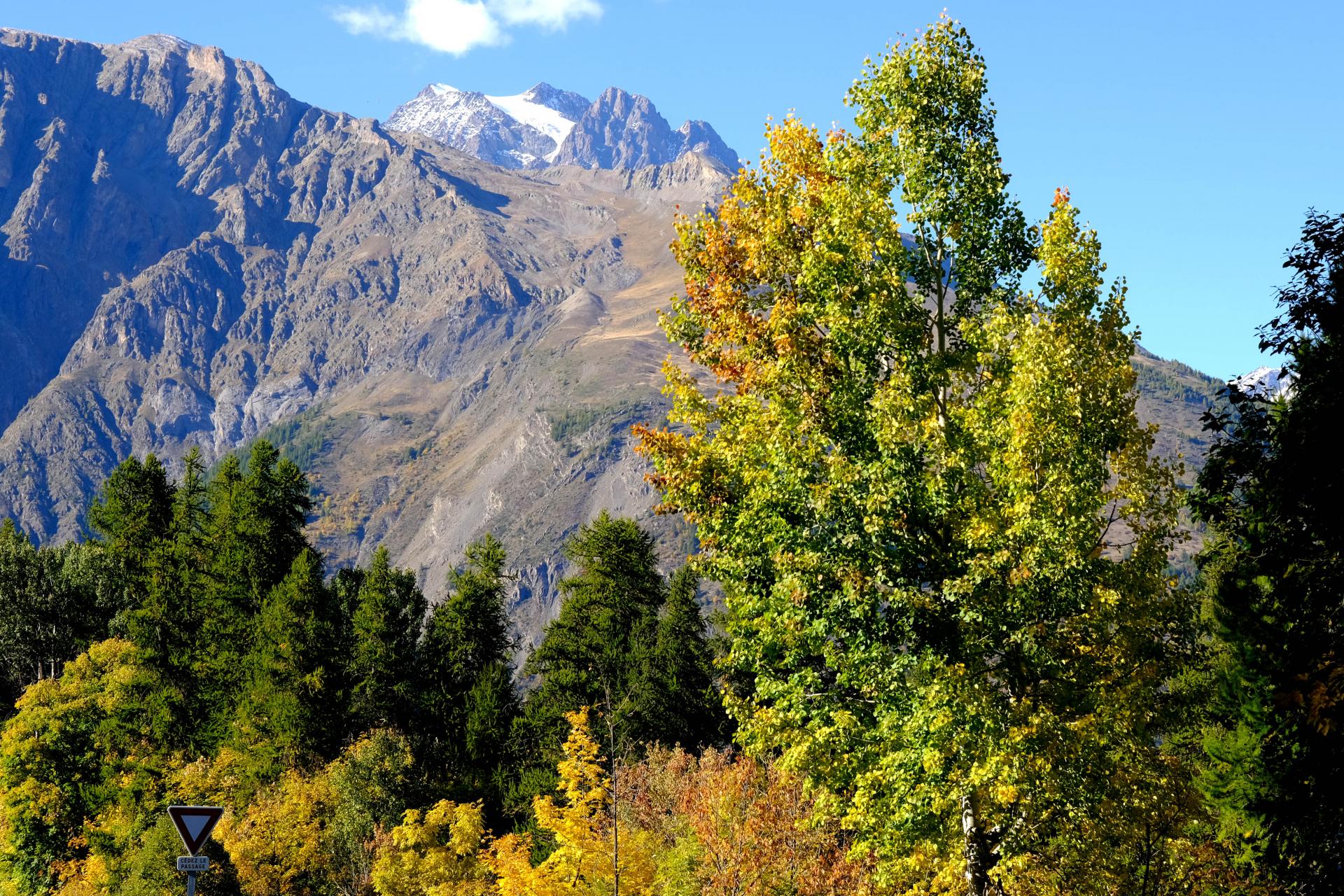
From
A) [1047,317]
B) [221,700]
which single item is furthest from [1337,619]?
[221,700]

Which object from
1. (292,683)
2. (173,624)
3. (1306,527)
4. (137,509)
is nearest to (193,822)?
(1306,527)

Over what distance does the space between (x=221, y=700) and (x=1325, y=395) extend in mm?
54811

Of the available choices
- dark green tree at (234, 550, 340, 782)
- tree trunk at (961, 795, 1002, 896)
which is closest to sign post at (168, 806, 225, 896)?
tree trunk at (961, 795, 1002, 896)

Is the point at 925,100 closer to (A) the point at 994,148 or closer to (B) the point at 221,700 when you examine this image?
(A) the point at 994,148

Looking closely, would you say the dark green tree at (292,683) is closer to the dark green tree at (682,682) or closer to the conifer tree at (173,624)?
the conifer tree at (173,624)

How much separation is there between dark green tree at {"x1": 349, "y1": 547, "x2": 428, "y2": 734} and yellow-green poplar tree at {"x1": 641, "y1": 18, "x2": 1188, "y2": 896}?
45896mm

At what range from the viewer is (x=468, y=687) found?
218 ft

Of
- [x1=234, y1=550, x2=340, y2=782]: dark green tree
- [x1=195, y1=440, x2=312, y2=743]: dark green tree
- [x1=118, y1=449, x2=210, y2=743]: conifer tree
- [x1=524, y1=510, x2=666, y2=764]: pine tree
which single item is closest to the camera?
[x1=234, y1=550, x2=340, y2=782]: dark green tree

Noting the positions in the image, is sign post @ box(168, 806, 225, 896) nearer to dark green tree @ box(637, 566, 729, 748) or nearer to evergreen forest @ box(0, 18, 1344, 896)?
evergreen forest @ box(0, 18, 1344, 896)

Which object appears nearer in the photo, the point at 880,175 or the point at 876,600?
the point at 876,600

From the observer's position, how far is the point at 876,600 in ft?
57.8

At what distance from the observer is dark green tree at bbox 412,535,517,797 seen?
63.2 m

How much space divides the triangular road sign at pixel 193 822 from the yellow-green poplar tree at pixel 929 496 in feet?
26.3

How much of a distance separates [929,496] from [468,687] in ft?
173
